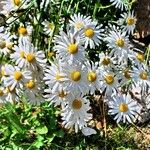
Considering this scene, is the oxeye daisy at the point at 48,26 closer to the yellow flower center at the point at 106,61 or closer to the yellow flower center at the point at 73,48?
the yellow flower center at the point at 106,61

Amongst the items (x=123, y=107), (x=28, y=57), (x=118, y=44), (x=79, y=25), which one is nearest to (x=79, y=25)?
(x=79, y=25)

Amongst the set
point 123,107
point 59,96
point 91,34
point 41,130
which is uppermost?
point 91,34

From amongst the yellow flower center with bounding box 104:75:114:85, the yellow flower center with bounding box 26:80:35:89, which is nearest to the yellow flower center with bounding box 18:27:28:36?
the yellow flower center with bounding box 26:80:35:89

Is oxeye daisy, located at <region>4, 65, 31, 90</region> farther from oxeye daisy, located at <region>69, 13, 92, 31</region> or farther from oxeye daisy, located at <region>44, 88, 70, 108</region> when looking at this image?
oxeye daisy, located at <region>69, 13, 92, 31</region>

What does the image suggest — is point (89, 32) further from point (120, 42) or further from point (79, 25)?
point (120, 42)

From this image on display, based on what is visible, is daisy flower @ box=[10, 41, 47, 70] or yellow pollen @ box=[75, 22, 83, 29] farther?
yellow pollen @ box=[75, 22, 83, 29]

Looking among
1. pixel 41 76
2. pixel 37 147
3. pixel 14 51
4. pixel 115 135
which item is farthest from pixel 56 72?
pixel 115 135
